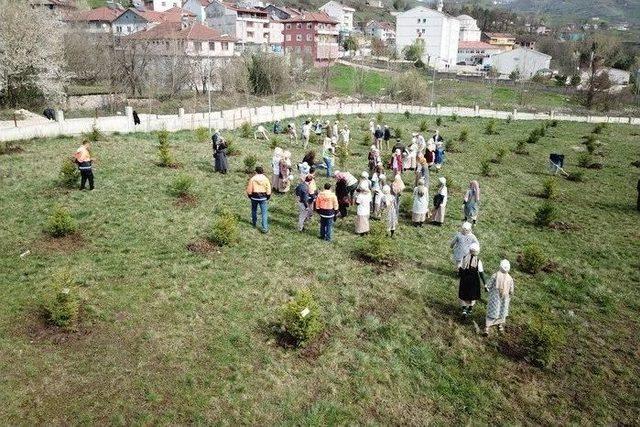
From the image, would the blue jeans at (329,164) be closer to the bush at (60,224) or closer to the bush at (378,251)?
the bush at (378,251)

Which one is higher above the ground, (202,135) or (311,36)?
(311,36)

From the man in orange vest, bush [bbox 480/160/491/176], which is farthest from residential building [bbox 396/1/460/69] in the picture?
the man in orange vest

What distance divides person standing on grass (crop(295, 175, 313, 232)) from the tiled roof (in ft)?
163

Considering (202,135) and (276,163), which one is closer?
(276,163)

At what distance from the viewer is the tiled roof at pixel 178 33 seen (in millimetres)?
57897

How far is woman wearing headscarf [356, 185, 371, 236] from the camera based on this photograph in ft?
42.7

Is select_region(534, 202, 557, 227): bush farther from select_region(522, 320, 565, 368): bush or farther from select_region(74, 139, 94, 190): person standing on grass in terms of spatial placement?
Answer: select_region(74, 139, 94, 190): person standing on grass

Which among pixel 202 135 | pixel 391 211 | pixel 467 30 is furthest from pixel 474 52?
pixel 391 211

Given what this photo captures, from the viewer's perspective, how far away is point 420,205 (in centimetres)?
1449

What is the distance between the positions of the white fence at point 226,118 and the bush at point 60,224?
1211cm

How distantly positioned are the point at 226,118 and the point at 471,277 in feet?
76.1

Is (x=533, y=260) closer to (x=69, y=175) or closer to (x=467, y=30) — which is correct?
(x=69, y=175)

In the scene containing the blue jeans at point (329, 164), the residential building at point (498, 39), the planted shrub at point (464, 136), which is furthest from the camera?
the residential building at point (498, 39)

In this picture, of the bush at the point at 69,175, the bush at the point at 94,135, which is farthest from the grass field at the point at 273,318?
the bush at the point at 94,135
